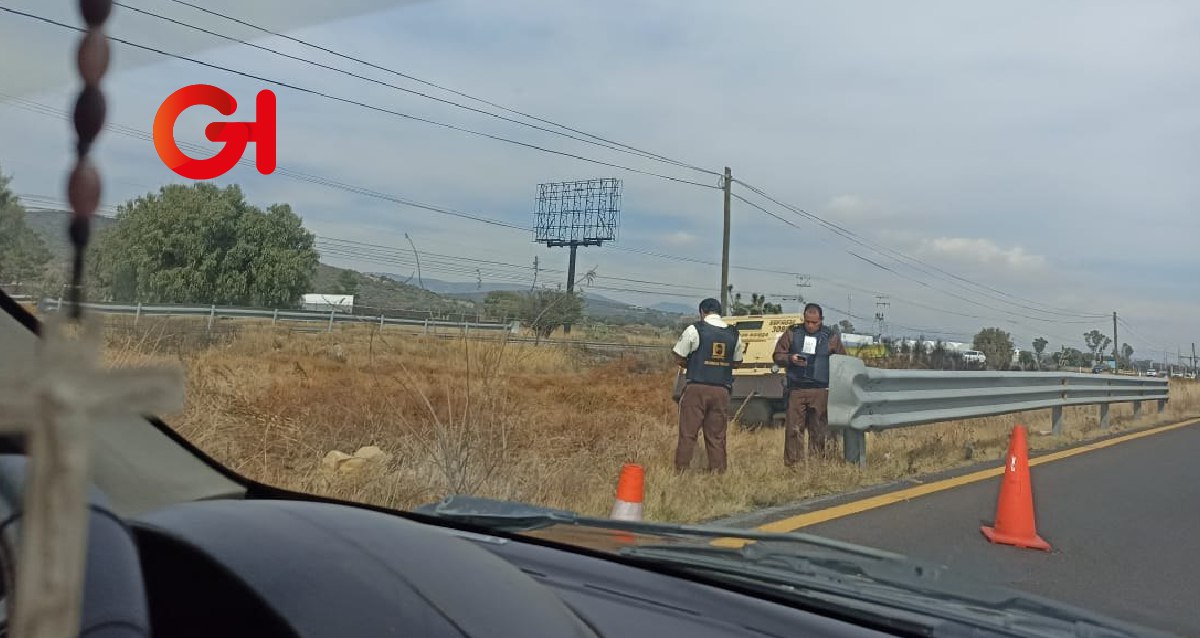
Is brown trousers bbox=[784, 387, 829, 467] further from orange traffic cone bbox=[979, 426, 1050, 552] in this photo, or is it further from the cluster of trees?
the cluster of trees

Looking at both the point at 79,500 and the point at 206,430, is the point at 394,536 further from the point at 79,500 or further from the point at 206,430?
the point at 206,430

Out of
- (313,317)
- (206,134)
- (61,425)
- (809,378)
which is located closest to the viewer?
(61,425)

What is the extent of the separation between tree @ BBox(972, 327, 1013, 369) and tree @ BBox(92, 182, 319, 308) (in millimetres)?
28085

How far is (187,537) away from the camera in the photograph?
1369 millimetres

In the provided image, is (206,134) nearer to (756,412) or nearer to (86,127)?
(86,127)

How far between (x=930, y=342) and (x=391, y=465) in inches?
1182

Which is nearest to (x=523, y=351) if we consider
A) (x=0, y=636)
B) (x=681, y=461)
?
(x=681, y=461)

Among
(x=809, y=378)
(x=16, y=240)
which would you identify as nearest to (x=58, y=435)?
(x=16, y=240)

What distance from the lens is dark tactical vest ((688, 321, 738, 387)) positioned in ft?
27.5

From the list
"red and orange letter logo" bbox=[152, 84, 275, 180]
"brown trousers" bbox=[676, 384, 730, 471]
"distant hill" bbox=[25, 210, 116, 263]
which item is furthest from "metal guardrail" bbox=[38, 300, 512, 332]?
"brown trousers" bbox=[676, 384, 730, 471]

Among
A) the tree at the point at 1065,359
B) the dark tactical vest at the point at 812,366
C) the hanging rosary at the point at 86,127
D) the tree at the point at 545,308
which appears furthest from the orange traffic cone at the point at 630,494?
the tree at the point at 1065,359

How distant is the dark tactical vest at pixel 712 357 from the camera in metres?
8.39

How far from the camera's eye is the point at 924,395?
30.8 ft

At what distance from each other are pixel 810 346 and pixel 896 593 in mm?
7050
